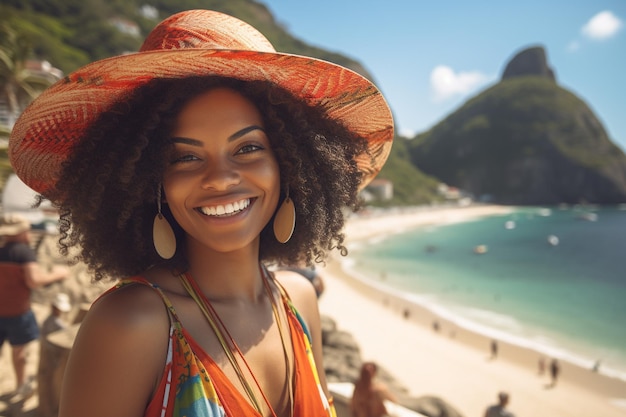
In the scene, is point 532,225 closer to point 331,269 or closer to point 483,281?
point 483,281

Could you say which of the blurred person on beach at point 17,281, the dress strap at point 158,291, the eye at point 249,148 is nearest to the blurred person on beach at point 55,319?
the blurred person on beach at point 17,281

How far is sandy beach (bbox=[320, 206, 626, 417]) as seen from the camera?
431 inches

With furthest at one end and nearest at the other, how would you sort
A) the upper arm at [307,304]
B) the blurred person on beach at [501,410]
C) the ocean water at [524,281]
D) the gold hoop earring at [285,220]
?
the ocean water at [524,281], the blurred person on beach at [501,410], the upper arm at [307,304], the gold hoop earring at [285,220]

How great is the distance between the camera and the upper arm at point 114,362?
976 millimetres

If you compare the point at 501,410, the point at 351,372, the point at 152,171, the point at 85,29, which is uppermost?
the point at 85,29

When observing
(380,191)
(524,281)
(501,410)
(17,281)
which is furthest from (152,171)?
(380,191)

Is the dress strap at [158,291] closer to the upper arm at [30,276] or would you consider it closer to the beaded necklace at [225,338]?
the beaded necklace at [225,338]

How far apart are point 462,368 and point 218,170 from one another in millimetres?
13820

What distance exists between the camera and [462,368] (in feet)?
42.3

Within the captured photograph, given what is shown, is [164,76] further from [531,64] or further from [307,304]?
[531,64]

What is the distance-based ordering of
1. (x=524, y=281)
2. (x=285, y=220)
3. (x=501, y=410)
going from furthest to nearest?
(x=524, y=281) → (x=501, y=410) → (x=285, y=220)

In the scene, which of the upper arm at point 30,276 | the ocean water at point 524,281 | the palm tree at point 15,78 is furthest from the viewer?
the ocean water at point 524,281

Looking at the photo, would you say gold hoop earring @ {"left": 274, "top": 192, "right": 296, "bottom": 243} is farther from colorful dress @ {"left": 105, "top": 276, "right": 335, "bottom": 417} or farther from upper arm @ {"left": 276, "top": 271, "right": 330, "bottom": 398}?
colorful dress @ {"left": 105, "top": 276, "right": 335, "bottom": 417}

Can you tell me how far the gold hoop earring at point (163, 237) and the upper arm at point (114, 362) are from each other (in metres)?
0.25
